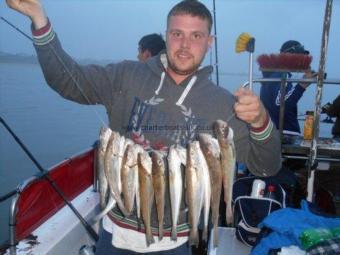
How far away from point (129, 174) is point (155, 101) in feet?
1.98

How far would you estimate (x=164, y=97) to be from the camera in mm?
2658

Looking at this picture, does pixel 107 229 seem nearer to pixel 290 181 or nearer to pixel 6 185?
pixel 290 181

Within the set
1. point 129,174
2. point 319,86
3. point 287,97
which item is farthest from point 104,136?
point 287,97

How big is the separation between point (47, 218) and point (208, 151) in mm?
1937

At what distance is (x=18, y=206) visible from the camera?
293 centimetres

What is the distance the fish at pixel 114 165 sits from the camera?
2232 millimetres

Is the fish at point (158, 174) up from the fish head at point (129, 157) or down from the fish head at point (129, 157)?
down

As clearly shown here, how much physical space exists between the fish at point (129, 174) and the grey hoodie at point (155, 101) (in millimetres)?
329

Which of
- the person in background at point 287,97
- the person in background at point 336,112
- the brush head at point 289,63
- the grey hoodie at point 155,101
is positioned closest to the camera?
the grey hoodie at point 155,101

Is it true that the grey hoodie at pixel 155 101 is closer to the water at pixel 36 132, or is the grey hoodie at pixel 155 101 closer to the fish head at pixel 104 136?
the fish head at pixel 104 136

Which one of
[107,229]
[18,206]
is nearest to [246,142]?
[107,229]

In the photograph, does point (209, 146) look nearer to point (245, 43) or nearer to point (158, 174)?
point (158, 174)

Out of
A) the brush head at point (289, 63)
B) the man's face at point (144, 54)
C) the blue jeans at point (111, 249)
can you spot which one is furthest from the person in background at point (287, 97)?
the blue jeans at point (111, 249)

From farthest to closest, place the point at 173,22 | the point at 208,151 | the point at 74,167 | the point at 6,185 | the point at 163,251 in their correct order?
the point at 6,185
the point at 74,167
the point at 163,251
the point at 173,22
the point at 208,151
